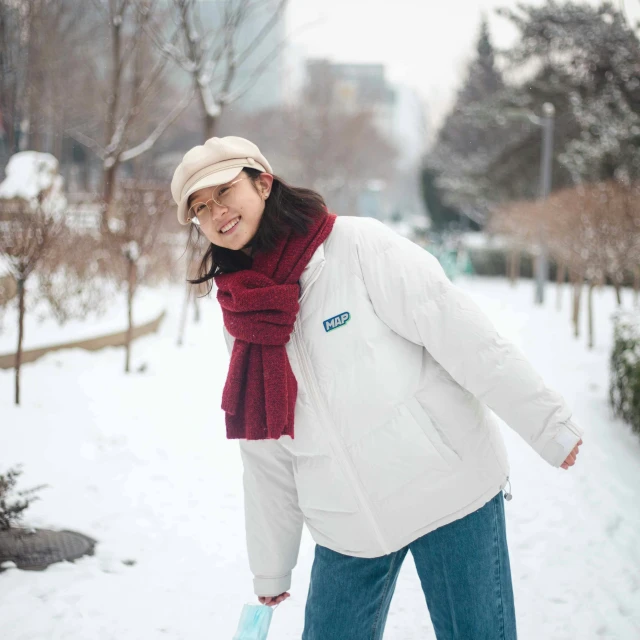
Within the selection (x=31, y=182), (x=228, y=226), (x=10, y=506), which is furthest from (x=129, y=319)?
(x=228, y=226)

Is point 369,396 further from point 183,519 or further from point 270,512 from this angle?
point 183,519

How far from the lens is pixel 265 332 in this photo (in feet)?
5.93

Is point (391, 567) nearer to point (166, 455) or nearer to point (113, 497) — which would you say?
point (113, 497)

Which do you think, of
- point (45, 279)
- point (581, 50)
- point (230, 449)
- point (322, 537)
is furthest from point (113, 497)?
point (581, 50)

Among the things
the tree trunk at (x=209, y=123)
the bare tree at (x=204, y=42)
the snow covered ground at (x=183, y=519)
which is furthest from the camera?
the tree trunk at (x=209, y=123)

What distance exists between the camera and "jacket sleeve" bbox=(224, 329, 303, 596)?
199 centimetres

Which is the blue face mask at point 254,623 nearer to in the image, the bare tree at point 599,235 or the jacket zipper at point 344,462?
the jacket zipper at point 344,462

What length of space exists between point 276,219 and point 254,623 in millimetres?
Result: 1109

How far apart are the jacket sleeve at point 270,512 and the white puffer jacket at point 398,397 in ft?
0.44

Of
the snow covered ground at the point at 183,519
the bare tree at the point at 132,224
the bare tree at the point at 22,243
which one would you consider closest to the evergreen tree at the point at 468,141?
the bare tree at the point at 132,224

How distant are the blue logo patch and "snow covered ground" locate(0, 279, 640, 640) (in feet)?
5.68

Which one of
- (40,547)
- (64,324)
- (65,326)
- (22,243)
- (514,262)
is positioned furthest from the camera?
(514,262)

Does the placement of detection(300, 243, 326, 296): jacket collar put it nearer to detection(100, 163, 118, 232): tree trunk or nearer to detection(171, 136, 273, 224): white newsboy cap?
detection(171, 136, 273, 224): white newsboy cap

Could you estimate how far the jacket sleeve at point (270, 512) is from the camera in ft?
6.54
